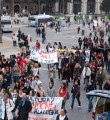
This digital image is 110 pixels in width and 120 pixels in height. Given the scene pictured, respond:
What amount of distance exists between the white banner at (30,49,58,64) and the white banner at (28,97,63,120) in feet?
24.6

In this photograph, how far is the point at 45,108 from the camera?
444 inches

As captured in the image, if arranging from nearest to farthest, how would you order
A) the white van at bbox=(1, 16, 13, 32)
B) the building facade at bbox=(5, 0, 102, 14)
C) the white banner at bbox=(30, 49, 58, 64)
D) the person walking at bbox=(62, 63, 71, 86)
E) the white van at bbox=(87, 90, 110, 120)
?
the white van at bbox=(87, 90, 110, 120), the person walking at bbox=(62, 63, 71, 86), the white banner at bbox=(30, 49, 58, 64), the white van at bbox=(1, 16, 13, 32), the building facade at bbox=(5, 0, 102, 14)

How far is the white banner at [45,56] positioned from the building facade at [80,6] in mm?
89650

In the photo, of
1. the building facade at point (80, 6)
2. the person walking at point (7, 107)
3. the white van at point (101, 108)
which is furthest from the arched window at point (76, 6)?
the white van at point (101, 108)

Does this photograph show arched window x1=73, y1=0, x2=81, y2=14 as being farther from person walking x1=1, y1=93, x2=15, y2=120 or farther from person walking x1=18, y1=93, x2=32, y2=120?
person walking x1=18, y1=93, x2=32, y2=120

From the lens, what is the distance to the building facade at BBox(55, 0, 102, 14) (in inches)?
4301

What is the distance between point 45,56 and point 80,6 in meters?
96.7

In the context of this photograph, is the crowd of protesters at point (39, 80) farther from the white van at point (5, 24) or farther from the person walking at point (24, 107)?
the white van at point (5, 24)

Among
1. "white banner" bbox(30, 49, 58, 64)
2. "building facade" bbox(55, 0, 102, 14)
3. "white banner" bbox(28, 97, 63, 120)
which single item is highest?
"building facade" bbox(55, 0, 102, 14)

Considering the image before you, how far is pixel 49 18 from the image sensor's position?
198 ft

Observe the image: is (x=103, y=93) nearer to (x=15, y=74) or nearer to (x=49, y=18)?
(x=15, y=74)

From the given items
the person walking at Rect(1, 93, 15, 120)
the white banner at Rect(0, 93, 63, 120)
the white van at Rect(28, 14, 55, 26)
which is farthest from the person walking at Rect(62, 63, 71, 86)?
the white van at Rect(28, 14, 55, 26)

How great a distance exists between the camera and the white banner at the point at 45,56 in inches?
742

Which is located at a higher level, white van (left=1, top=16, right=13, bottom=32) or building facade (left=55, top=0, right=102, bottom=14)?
building facade (left=55, top=0, right=102, bottom=14)
